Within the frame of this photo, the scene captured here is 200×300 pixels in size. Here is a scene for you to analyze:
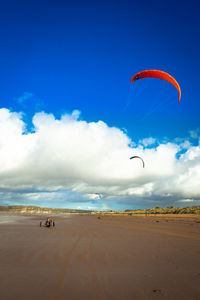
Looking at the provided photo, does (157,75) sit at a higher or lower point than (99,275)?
higher

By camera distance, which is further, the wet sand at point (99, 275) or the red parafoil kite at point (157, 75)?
the red parafoil kite at point (157, 75)

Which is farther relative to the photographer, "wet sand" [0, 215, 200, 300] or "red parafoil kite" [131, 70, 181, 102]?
"red parafoil kite" [131, 70, 181, 102]

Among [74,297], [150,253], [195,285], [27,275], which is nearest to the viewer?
[74,297]

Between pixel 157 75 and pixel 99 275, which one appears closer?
pixel 99 275

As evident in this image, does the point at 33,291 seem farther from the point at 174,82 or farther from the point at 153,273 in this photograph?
the point at 174,82

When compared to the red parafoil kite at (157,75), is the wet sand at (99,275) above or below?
below

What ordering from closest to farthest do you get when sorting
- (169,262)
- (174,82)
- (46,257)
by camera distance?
(169,262) → (46,257) → (174,82)

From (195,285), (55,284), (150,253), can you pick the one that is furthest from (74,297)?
(150,253)

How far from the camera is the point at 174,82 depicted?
66.8 ft

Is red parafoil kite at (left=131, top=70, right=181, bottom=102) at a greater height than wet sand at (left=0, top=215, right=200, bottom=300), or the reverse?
red parafoil kite at (left=131, top=70, right=181, bottom=102)

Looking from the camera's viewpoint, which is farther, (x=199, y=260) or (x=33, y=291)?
(x=199, y=260)

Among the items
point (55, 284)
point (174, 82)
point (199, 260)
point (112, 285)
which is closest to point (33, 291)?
point (55, 284)

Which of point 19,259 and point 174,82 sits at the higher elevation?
point 174,82

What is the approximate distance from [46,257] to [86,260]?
72.6 inches
